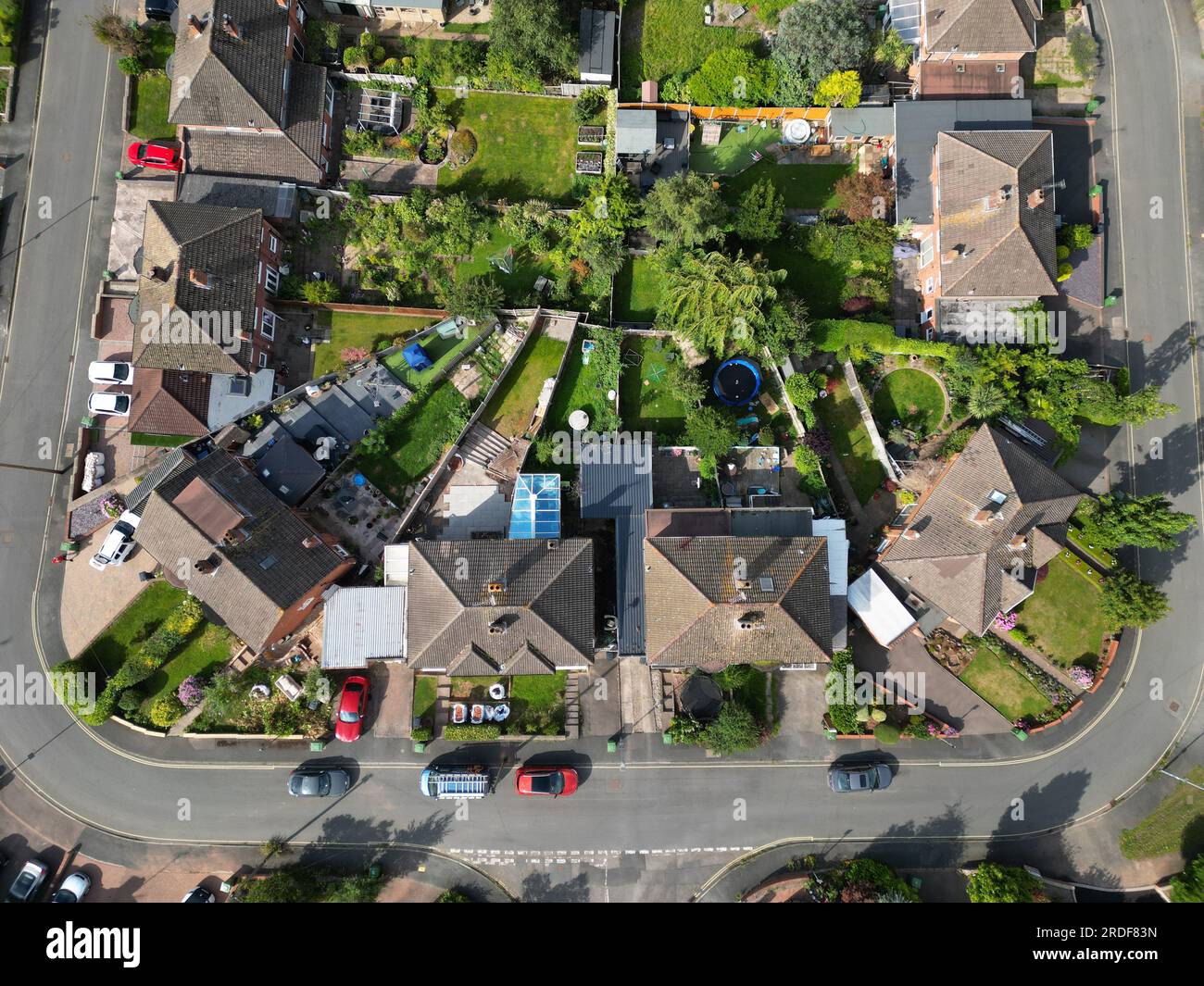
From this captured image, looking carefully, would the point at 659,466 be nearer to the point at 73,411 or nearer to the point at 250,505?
the point at 250,505

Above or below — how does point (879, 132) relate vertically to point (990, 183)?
above

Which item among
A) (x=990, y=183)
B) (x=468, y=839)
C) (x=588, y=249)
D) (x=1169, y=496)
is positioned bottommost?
(x=468, y=839)

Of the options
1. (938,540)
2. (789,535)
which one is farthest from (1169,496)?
(789,535)

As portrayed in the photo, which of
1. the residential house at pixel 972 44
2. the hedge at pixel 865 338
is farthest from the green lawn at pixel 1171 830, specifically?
the residential house at pixel 972 44

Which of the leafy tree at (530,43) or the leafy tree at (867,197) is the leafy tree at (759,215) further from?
the leafy tree at (530,43)

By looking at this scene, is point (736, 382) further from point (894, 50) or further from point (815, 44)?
point (894, 50)

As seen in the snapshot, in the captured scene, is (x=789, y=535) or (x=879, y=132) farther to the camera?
(x=879, y=132)

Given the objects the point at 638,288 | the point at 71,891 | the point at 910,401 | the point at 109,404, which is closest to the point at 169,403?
the point at 109,404
